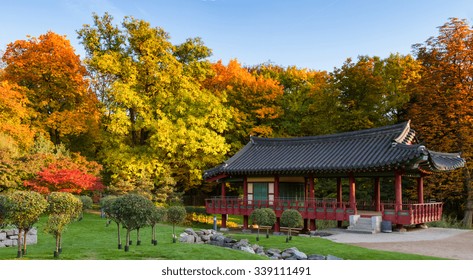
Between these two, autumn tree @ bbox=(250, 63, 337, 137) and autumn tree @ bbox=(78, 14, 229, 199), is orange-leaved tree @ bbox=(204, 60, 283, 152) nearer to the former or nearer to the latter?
autumn tree @ bbox=(250, 63, 337, 137)

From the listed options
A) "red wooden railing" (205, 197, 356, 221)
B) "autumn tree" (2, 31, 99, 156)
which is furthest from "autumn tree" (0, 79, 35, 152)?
"red wooden railing" (205, 197, 356, 221)

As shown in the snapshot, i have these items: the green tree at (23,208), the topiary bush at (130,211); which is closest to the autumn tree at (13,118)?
the topiary bush at (130,211)

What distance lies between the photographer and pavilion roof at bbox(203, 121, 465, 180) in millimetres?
20547

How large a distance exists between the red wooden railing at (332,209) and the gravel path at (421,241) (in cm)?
73

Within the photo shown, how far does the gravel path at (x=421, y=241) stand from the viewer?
15.1 metres

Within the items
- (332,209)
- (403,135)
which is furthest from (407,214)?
(403,135)

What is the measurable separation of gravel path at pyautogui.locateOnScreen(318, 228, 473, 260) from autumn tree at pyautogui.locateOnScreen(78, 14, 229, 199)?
43.8 ft

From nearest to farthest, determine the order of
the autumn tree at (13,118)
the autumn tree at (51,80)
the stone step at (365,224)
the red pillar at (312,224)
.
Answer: the stone step at (365,224), the red pillar at (312,224), the autumn tree at (13,118), the autumn tree at (51,80)

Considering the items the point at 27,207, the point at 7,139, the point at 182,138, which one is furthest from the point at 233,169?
the point at 27,207

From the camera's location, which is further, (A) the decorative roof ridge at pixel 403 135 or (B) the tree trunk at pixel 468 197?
(B) the tree trunk at pixel 468 197

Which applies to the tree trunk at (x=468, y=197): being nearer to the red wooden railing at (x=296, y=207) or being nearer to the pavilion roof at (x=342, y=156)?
the pavilion roof at (x=342, y=156)

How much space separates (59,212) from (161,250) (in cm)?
341

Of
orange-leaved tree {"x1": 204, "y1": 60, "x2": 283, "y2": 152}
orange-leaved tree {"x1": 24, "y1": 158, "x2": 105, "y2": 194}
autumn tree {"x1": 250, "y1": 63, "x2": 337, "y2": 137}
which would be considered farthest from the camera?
orange-leaved tree {"x1": 204, "y1": 60, "x2": 283, "y2": 152}

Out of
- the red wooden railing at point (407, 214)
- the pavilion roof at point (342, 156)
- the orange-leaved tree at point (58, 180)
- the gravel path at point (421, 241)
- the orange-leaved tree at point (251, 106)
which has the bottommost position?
the gravel path at point (421, 241)
